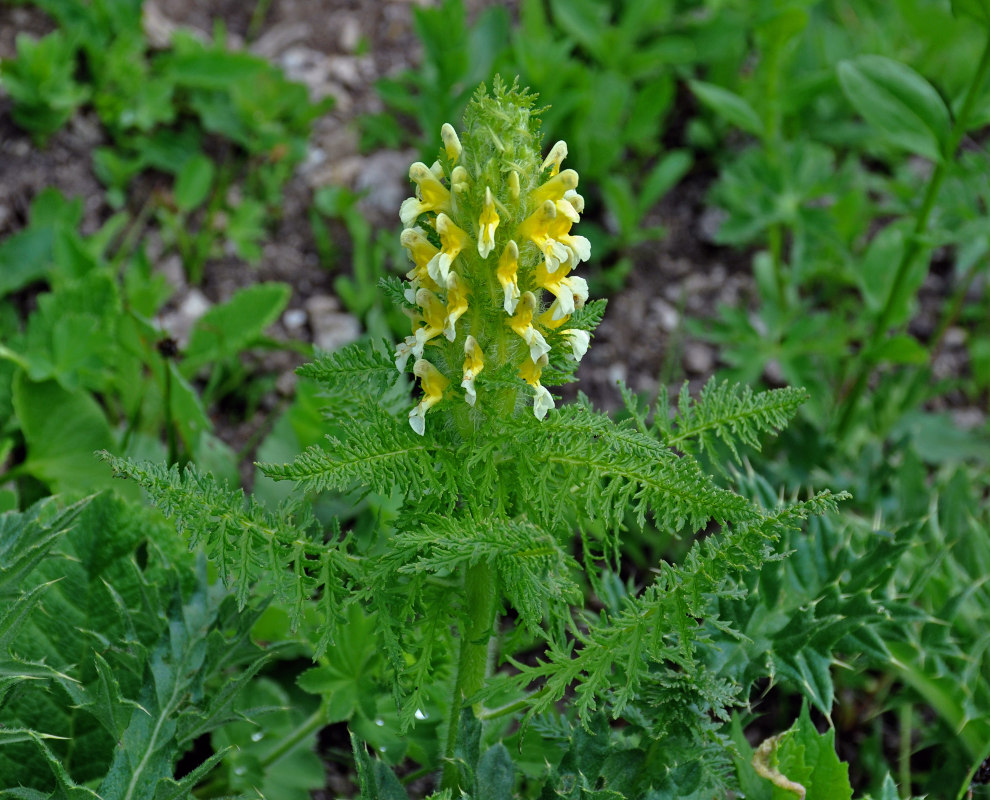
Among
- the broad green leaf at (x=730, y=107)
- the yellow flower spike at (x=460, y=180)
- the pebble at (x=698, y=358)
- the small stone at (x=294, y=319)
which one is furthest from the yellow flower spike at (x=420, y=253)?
the pebble at (x=698, y=358)

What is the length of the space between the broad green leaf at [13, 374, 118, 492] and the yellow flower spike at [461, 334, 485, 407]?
1.59m

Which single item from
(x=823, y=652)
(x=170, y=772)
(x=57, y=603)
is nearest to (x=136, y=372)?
(x=57, y=603)

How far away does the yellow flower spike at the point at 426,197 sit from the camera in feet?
5.84

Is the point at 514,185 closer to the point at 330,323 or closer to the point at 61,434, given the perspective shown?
the point at 61,434

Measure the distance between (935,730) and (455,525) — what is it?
1.87 metres

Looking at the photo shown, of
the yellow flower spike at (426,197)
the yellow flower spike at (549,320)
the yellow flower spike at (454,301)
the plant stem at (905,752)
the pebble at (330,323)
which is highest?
the yellow flower spike at (426,197)

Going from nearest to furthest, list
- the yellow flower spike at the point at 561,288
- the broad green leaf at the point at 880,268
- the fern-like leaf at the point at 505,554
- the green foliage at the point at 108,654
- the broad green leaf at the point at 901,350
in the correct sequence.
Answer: the fern-like leaf at the point at 505,554 < the yellow flower spike at the point at 561,288 < the green foliage at the point at 108,654 < the broad green leaf at the point at 901,350 < the broad green leaf at the point at 880,268

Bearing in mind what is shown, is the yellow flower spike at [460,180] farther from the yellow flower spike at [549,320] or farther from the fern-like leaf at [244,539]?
the fern-like leaf at [244,539]

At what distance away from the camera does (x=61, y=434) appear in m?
2.99

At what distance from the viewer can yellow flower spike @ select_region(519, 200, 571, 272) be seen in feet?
5.72

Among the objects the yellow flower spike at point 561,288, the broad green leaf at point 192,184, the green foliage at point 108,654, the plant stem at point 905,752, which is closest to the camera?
the yellow flower spike at point 561,288

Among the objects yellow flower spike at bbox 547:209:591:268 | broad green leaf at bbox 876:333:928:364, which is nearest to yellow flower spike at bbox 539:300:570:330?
yellow flower spike at bbox 547:209:591:268

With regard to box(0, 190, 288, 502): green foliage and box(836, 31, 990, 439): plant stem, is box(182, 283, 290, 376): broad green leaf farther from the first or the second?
box(836, 31, 990, 439): plant stem

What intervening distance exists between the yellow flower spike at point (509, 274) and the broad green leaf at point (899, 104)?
183 cm
